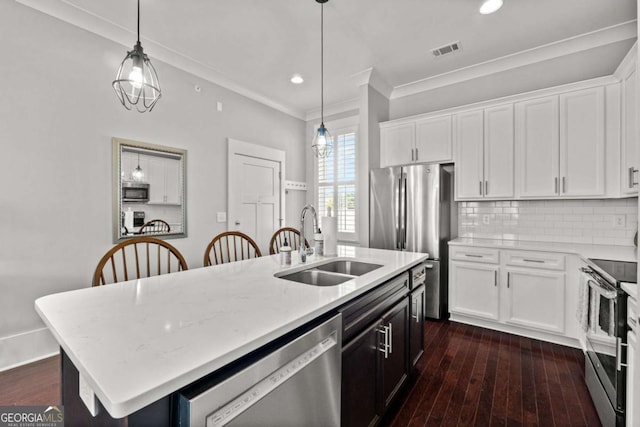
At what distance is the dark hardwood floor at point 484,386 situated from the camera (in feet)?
6.04

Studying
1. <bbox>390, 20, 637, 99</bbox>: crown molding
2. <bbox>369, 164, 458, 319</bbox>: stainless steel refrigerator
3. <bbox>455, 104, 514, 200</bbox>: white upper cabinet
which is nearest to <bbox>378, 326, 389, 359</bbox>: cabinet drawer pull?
<bbox>369, 164, 458, 319</bbox>: stainless steel refrigerator

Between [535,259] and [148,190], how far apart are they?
13.0 ft

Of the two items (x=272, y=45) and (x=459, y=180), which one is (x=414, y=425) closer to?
(x=459, y=180)

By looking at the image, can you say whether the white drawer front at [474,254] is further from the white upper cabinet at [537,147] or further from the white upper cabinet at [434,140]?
the white upper cabinet at [434,140]

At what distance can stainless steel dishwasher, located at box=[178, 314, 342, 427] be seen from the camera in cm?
75

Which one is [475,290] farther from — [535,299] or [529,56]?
[529,56]

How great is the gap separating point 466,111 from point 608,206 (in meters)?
1.70

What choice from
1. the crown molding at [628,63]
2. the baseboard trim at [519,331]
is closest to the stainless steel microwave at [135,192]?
the baseboard trim at [519,331]

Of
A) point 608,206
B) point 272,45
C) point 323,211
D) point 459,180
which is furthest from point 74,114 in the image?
point 608,206

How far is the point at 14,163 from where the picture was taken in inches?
91.0

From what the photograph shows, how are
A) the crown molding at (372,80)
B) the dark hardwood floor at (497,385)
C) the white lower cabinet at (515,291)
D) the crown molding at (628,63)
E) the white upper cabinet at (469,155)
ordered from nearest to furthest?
the dark hardwood floor at (497,385)
the crown molding at (628,63)
the white lower cabinet at (515,291)
the white upper cabinet at (469,155)
the crown molding at (372,80)

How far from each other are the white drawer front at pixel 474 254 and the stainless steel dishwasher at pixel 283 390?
250 cm

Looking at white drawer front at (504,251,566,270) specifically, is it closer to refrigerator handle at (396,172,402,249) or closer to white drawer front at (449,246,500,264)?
white drawer front at (449,246,500,264)

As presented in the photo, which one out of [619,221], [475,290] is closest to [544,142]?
[619,221]
